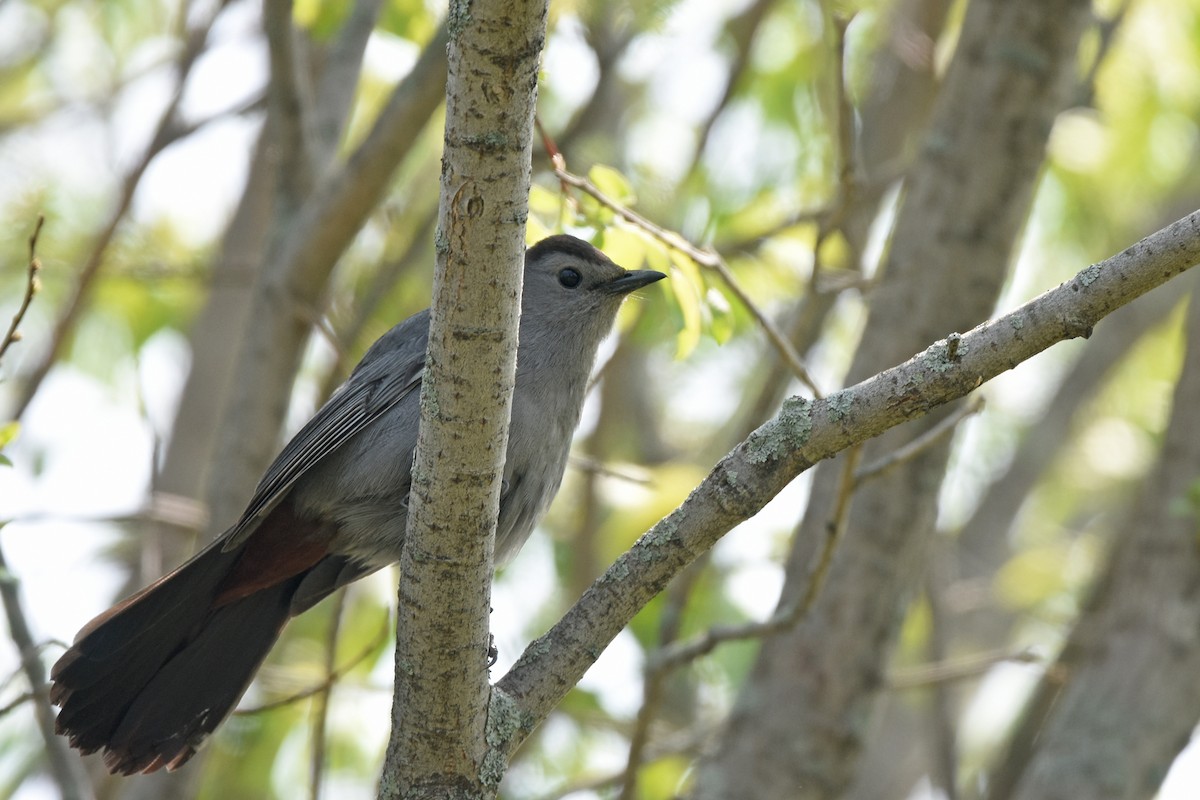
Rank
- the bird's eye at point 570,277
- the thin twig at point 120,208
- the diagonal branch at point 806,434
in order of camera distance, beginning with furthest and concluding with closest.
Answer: the thin twig at point 120,208 → the bird's eye at point 570,277 → the diagonal branch at point 806,434

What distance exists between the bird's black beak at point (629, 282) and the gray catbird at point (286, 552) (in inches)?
10.0

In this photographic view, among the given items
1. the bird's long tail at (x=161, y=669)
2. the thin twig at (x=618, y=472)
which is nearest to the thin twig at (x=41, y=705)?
the bird's long tail at (x=161, y=669)

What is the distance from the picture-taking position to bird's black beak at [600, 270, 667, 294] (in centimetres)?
447

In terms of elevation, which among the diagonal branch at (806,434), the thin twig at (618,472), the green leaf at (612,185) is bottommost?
the diagonal branch at (806,434)

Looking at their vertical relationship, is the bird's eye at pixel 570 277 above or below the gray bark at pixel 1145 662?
above

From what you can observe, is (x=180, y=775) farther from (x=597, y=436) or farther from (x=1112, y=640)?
(x=1112, y=640)

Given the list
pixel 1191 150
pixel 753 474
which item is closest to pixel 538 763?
pixel 753 474

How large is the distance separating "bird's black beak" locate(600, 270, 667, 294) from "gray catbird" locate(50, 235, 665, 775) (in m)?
0.25

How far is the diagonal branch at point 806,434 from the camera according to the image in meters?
2.45

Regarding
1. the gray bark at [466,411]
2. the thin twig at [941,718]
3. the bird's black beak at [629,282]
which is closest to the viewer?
the gray bark at [466,411]

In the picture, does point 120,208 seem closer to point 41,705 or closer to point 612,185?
point 41,705

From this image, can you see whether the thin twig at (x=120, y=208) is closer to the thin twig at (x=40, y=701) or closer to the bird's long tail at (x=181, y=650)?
the thin twig at (x=40, y=701)

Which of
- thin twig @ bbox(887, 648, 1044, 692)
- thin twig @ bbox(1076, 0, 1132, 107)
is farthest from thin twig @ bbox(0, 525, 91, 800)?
thin twig @ bbox(1076, 0, 1132, 107)

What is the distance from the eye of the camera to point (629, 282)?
4.52 meters
